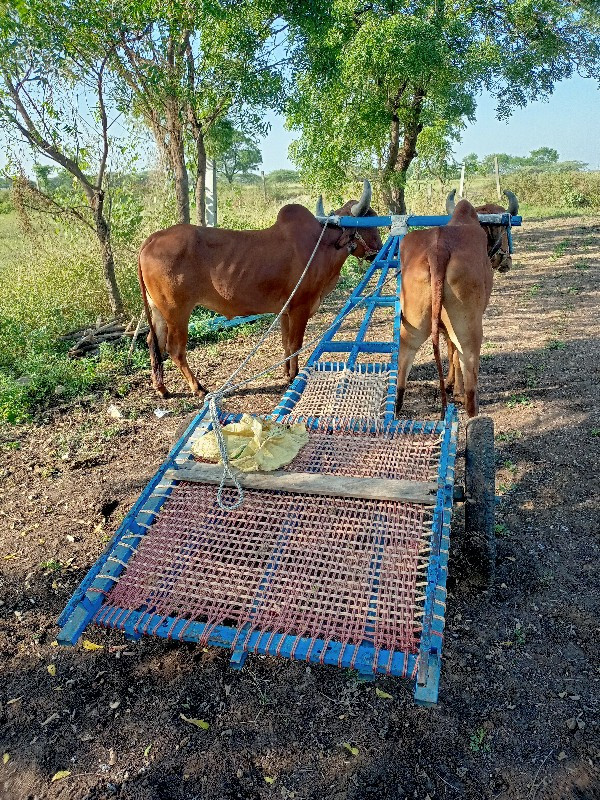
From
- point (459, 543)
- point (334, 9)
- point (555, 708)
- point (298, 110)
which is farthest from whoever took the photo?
point (298, 110)

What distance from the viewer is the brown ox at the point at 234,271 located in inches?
214

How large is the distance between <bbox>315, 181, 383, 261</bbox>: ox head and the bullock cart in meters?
2.94

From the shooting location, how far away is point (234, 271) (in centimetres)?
552

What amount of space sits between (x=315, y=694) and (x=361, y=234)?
4.77 metres

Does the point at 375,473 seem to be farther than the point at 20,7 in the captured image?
No

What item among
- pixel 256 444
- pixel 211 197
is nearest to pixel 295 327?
pixel 256 444

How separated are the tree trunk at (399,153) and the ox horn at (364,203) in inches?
216

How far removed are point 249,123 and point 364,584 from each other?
8.09 meters

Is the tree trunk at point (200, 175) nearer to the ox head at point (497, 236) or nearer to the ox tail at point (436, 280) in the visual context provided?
the ox head at point (497, 236)

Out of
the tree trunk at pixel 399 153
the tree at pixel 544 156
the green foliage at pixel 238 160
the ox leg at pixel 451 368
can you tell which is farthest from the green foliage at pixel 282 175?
the ox leg at pixel 451 368

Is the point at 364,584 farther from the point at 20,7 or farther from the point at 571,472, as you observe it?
the point at 20,7

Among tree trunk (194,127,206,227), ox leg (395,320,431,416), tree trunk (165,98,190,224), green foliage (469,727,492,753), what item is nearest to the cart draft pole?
tree trunk (194,127,206,227)

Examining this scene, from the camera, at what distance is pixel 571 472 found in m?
4.10

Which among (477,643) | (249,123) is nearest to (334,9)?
(249,123)
